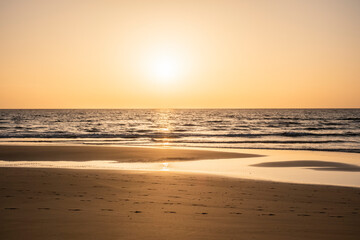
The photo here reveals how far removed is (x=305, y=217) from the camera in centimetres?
812

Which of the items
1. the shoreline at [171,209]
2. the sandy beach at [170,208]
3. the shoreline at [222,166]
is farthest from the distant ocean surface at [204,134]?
the shoreline at [171,209]

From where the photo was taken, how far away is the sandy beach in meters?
6.95

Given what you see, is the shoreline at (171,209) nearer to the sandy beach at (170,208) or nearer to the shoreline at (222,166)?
the sandy beach at (170,208)

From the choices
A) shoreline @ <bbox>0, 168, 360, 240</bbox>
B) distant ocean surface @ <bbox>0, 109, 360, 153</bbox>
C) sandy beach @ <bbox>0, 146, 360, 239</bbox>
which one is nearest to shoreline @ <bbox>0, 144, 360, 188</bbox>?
sandy beach @ <bbox>0, 146, 360, 239</bbox>

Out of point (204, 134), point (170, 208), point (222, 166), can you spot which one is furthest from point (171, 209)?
point (204, 134)

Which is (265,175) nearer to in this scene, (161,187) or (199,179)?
(199,179)

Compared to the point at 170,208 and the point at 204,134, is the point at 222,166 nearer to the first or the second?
the point at 170,208

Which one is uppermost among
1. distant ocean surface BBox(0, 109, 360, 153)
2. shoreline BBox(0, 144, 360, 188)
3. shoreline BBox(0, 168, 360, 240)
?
shoreline BBox(0, 168, 360, 240)

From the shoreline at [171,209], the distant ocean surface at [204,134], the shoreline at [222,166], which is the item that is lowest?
the distant ocean surface at [204,134]

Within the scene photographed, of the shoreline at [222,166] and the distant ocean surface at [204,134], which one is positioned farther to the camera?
the distant ocean surface at [204,134]

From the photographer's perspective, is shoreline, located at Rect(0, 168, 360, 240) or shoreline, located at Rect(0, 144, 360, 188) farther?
shoreline, located at Rect(0, 144, 360, 188)

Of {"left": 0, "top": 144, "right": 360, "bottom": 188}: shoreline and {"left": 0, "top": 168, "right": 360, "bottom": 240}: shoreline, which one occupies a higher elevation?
{"left": 0, "top": 168, "right": 360, "bottom": 240}: shoreline

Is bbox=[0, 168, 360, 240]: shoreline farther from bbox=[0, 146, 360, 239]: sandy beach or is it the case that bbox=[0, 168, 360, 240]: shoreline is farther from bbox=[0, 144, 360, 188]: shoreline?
bbox=[0, 144, 360, 188]: shoreline

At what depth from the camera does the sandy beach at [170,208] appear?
6.95 meters
